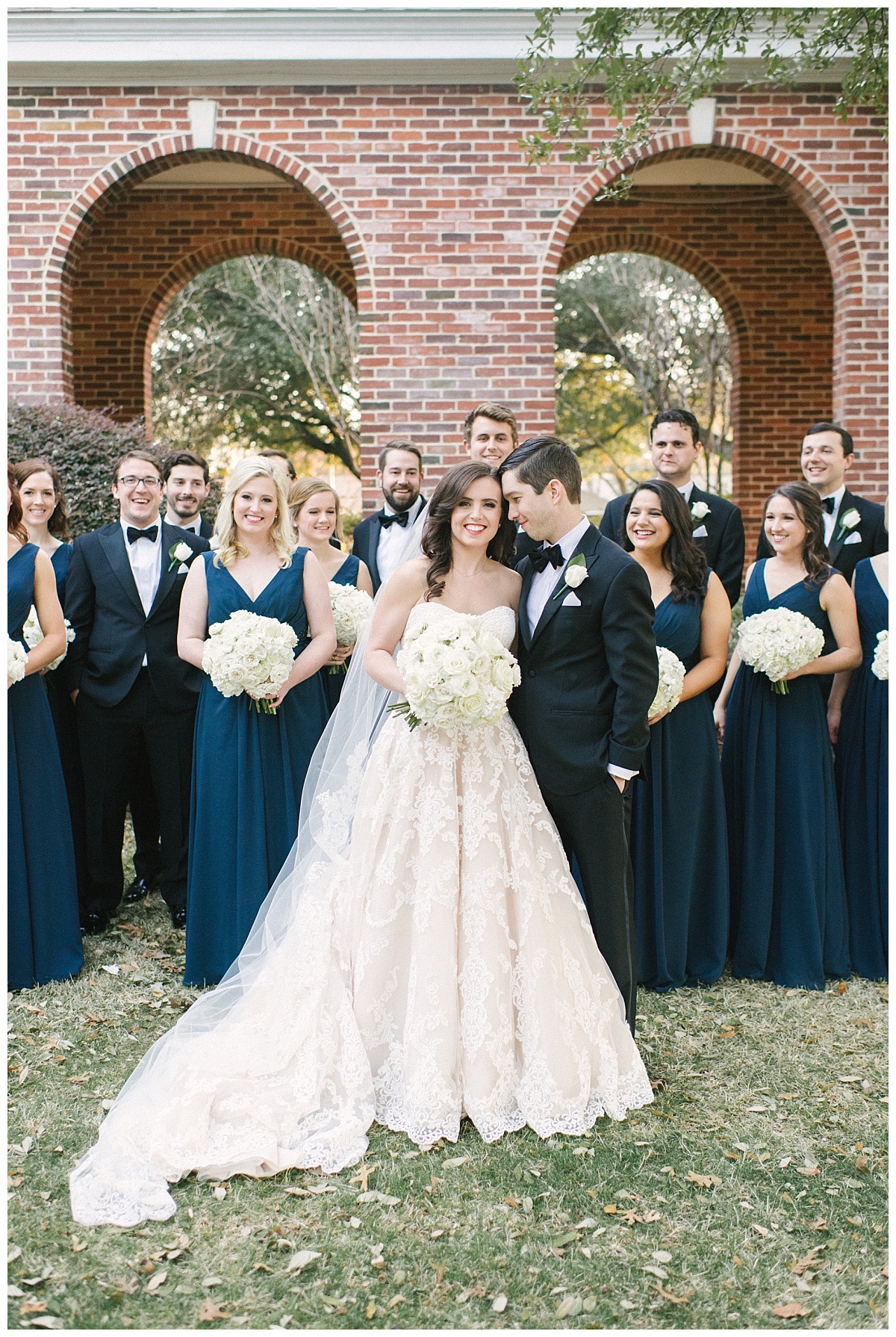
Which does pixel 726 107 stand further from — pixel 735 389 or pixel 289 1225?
pixel 289 1225

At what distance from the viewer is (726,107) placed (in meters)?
8.97

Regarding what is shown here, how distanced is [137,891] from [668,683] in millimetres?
3456

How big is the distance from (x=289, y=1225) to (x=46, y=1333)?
2.33 ft

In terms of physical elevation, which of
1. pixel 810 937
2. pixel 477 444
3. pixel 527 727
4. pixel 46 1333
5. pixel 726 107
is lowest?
pixel 46 1333

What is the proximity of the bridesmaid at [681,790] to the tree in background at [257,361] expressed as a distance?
16.6 metres

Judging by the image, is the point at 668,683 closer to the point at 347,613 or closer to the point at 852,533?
the point at 347,613

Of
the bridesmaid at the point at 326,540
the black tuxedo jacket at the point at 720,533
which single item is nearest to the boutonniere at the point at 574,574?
the black tuxedo jacket at the point at 720,533

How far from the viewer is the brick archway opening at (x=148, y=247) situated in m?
11.9

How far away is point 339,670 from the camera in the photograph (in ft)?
18.8

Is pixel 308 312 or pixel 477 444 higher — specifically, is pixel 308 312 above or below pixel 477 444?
above

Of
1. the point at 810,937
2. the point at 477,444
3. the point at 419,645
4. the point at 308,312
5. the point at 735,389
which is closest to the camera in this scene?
the point at 419,645

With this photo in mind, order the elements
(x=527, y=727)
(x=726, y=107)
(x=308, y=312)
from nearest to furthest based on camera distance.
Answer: (x=527, y=727) < (x=726, y=107) < (x=308, y=312)

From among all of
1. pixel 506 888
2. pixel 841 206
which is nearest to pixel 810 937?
pixel 506 888

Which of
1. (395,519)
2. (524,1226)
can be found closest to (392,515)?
(395,519)
